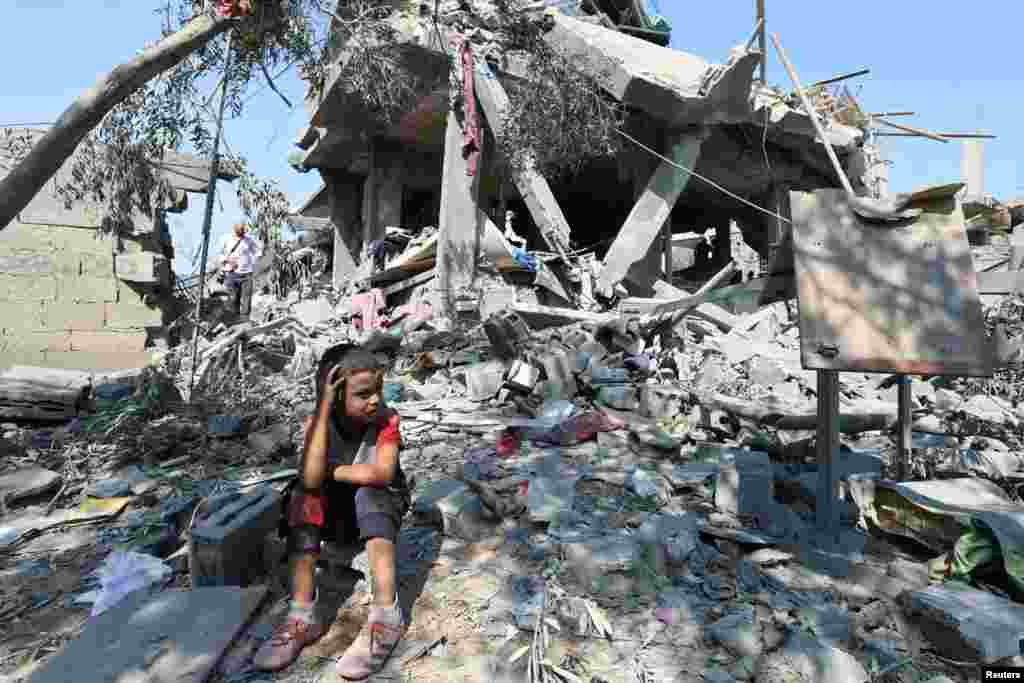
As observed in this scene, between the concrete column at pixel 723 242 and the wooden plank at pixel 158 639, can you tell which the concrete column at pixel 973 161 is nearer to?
the concrete column at pixel 723 242

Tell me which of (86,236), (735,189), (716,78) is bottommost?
(86,236)

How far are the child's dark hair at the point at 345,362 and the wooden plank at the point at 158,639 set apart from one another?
2.66 feet

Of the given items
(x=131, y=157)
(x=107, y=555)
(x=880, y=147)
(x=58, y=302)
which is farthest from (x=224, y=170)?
(x=880, y=147)

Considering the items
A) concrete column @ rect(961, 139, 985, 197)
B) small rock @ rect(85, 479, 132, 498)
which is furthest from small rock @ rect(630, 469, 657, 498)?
concrete column @ rect(961, 139, 985, 197)

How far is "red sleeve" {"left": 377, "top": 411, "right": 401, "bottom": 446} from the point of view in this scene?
2.04m

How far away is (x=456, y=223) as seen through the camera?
25.5 ft

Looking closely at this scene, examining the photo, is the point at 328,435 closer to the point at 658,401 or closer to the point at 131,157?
the point at 658,401

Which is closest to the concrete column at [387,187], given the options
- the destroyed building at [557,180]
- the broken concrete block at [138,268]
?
the destroyed building at [557,180]

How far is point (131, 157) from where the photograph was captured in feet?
14.4

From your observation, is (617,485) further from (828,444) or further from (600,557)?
(828,444)

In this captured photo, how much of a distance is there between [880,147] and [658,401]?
1253 cm

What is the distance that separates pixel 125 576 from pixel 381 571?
122 centimetres

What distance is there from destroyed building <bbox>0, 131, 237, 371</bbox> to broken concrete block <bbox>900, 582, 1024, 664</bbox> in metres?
6.23

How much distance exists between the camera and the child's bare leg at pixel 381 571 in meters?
1.94
